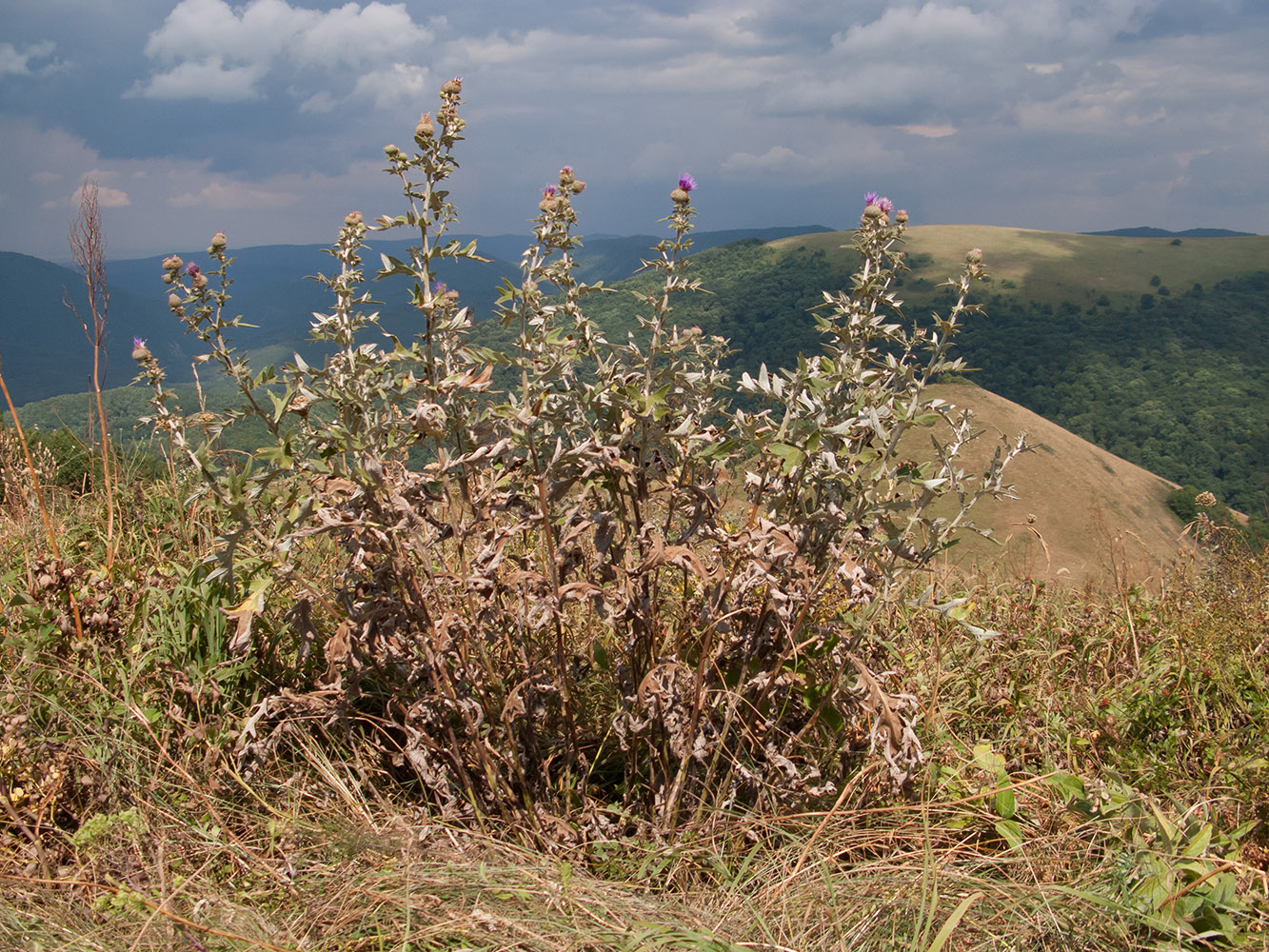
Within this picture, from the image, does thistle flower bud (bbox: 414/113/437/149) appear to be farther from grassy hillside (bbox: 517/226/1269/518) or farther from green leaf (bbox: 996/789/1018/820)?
grassy hillside (bbox: 517/226/1269/518)

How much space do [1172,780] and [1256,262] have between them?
540ft

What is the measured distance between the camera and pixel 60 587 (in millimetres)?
3137

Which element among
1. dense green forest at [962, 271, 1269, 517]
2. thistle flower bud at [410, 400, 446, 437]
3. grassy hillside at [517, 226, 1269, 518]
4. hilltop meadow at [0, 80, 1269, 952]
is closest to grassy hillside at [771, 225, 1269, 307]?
grassy hillside at [517, 226, 1269, 518]

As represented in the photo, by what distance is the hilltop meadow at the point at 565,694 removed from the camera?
2094mm

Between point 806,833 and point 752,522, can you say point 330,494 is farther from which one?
point 806,833

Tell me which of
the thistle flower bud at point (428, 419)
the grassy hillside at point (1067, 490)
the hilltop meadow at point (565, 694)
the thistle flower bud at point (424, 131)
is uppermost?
the thistle flower bud at point (424, 131)

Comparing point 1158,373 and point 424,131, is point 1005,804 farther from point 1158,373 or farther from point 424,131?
point 1158,373

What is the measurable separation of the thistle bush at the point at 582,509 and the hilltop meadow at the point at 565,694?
17 millimetres

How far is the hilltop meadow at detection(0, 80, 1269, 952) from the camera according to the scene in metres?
2.09

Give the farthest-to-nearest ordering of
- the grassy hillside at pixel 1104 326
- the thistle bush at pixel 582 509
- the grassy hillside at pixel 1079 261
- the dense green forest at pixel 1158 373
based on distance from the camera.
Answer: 1. the grassy hillside at pixel 1079 261
2. the dense green forest at pixel 1158 373
3. the grassy hillside at pixel 1104 326
4. the thistle bush at pixel 582 509

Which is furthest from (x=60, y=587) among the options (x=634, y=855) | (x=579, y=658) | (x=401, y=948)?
(x=634, y=855)

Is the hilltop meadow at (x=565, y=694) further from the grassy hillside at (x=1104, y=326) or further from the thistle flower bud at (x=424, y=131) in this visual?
the grassy hillside at (x=1104, y=326)

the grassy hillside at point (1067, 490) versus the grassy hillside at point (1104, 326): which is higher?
the grassy hillside at point (1104, 326)

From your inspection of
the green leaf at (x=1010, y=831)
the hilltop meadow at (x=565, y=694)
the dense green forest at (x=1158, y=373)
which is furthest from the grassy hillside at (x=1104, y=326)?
the green leaf at (x=1010, y=831)
